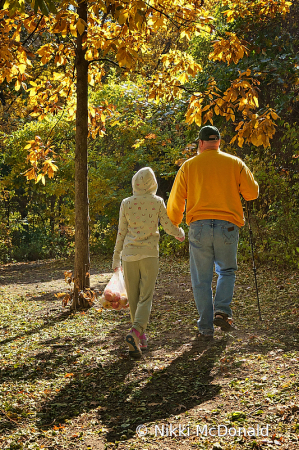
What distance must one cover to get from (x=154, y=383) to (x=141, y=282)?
1.16 m

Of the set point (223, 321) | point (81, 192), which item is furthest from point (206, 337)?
point (81, 192)

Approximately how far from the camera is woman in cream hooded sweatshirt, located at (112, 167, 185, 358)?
16.0ft

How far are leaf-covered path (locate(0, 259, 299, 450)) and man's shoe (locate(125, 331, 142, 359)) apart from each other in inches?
4.0

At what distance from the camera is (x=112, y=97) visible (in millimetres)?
17516

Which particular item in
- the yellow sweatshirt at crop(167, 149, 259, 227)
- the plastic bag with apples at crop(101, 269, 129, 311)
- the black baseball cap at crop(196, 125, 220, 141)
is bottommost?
the plastic bag with apples at crop(101, 269, 129, 311)

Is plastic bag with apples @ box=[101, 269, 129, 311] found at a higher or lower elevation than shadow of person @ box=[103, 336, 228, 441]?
higher

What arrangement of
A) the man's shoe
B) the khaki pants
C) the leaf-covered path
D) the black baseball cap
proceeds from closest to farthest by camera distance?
the leaf-covered path → the man's shoe → the khaki pants → the black baseball cap

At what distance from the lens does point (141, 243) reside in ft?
16.0

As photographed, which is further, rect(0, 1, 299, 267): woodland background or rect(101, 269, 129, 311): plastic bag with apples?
rect(0, 1, 299, 267): woodland background

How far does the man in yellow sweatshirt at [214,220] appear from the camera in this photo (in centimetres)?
480

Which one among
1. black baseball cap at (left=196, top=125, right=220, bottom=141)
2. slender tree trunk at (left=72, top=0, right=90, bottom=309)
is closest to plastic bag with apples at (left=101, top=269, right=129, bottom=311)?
black baseball cap at (left=196, top=125, right=220, bottom=141)

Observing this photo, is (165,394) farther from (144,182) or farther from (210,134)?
(210,134)

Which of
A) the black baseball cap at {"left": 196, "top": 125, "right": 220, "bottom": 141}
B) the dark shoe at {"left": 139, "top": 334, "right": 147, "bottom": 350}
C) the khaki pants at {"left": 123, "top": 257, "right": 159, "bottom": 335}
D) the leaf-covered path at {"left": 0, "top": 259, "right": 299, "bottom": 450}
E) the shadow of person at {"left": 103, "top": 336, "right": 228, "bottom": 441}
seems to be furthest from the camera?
the dark shoe at {"left": 139, "top": 334, "right": 147, "bottom": 350}

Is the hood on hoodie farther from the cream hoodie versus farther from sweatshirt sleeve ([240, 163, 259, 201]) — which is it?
sweatshirt sleeve ([240, 163, 259, 201])
